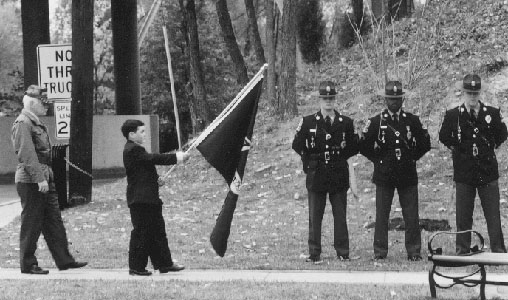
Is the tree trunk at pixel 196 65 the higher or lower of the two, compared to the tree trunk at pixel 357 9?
lower

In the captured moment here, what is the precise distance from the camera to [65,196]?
1881 centimetres

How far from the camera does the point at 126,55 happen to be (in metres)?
30.5

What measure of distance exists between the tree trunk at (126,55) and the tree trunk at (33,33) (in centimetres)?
223

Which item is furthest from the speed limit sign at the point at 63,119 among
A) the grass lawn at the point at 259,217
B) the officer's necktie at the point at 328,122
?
the officer's necktie at the point at 328,122

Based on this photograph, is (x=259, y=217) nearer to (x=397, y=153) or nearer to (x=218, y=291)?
(x=397, y=153)

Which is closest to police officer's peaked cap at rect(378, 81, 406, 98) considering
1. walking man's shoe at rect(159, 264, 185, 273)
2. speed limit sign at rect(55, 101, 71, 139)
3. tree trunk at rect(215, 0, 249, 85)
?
walking man's shoe at rect(159, 264, 185, 273)

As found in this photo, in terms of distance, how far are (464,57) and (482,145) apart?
1392 centimetres

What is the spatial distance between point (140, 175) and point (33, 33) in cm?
1885

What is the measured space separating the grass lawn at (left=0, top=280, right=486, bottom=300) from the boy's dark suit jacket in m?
0.87

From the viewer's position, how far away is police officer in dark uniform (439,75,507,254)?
1112cm

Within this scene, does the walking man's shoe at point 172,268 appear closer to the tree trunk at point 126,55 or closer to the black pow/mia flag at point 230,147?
the black pow/mia flag at point 230,147

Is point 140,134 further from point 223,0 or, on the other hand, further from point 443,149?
point 223,0

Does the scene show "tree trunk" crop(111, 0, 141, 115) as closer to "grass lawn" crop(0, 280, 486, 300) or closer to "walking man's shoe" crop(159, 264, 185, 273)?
"walking man's shoe" crop(159, 264, 185, 273)

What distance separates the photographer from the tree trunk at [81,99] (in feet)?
62.7
